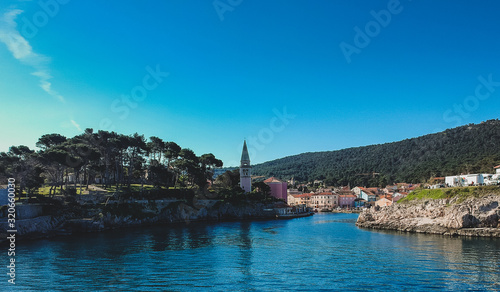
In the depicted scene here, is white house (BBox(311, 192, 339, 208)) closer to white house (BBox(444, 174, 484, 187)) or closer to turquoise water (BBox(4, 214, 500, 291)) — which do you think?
white house (BBox(444, 174, 484, 187))

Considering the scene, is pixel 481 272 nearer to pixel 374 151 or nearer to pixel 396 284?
pixel 396 284

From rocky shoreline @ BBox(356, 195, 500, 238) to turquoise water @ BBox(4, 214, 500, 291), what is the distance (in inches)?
169

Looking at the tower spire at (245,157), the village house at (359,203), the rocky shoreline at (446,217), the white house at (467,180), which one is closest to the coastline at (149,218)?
the tower spire at (245,157)

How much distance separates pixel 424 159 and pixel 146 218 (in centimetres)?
12483

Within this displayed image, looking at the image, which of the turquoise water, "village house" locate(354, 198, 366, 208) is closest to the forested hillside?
"village house" locate(354, 198, 366, 208)

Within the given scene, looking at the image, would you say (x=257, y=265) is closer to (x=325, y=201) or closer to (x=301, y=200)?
(x=325, y=201)

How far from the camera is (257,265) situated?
2517 cm

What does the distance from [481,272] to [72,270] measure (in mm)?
27677

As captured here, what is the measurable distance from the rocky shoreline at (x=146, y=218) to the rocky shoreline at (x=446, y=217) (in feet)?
98.4

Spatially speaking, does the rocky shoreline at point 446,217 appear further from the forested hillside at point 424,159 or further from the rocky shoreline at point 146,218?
the forested hillside at point 424,159

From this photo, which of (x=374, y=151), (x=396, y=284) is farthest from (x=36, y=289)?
(x=374, y=151)

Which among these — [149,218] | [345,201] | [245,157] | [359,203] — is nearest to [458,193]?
[149,218]

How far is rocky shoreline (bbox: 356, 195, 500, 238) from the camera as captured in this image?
39375mm

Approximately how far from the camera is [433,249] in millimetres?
30812
